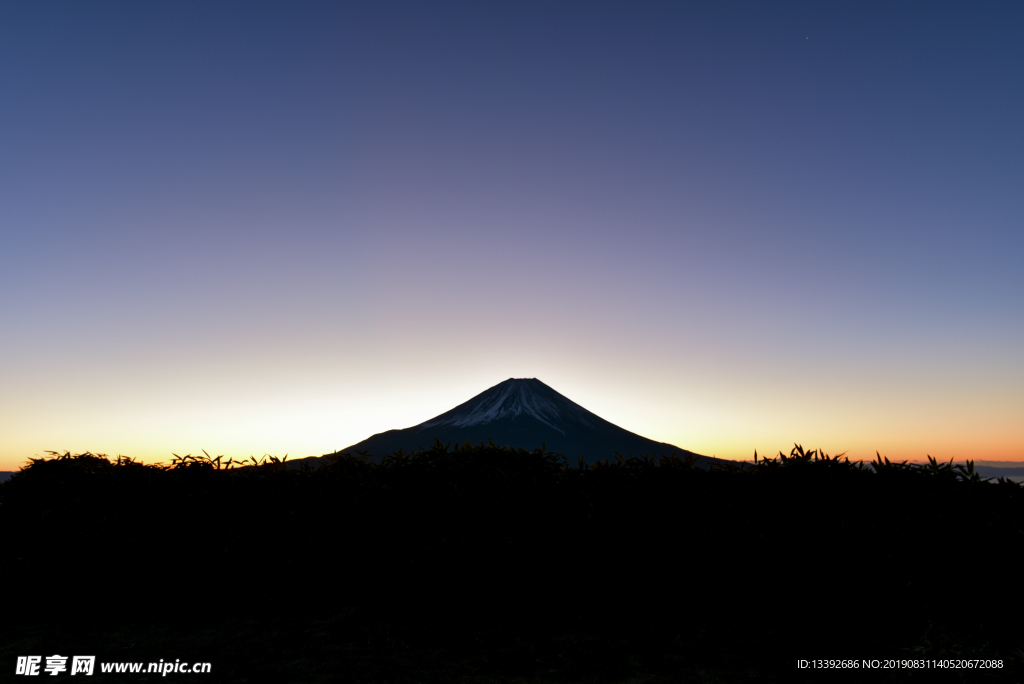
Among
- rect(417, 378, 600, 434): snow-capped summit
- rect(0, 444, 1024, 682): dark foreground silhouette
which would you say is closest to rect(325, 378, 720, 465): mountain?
rect(417, 378, 600, 434): snow-capped summit

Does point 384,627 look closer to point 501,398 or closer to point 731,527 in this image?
point 731,527

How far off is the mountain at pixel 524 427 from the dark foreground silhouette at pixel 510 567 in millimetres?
67349

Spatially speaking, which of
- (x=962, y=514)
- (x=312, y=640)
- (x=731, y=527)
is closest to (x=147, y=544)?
(x=312, y=640)

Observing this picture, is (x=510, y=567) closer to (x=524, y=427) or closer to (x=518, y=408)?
(x=524, y=427)

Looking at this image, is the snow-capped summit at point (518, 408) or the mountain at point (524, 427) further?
the snow-capped summit at point (518, 408)

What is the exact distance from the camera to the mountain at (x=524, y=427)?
77500 mm

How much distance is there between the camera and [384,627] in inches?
231

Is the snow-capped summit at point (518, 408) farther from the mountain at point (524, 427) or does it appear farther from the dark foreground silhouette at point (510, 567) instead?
the dark foreground silhouette at point (510, 567)

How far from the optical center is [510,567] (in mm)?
6039

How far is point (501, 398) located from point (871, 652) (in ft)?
263

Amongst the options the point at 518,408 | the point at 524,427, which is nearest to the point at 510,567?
the point at 524,427

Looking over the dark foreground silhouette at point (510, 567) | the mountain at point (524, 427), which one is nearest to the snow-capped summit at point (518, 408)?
the mountain at point (524, 427)

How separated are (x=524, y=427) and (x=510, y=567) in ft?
239

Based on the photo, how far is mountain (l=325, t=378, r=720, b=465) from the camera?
77.5m
